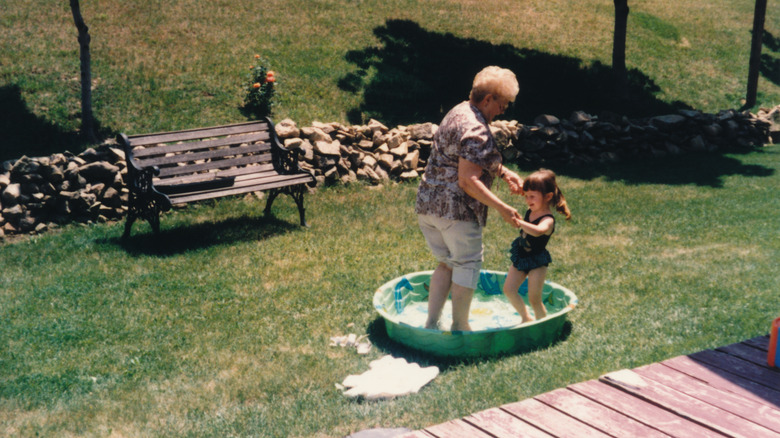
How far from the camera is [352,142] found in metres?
11.0

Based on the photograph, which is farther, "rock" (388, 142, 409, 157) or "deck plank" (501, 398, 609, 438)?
"rock" (388, 142, 409, 157)

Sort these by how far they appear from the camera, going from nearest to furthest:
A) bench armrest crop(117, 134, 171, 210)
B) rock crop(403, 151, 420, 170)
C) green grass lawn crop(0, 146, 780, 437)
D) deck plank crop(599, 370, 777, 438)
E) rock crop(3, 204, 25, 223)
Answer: deck plank crop(599, 370, 777, 438) → green grass lawn crop(0, 146, 780, 437) → bench armrest crop(117, 134, 171, 210) → rock crop(3, 204, 25, 223) → rock crop(403, 151, 420, 170)

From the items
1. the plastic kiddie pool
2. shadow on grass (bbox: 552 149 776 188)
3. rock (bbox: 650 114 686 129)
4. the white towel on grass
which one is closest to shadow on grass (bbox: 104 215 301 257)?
the plastic kiddie pool

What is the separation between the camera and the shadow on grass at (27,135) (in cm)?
1006

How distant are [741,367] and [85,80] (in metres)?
9.12

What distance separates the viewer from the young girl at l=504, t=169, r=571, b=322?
5.15 metres

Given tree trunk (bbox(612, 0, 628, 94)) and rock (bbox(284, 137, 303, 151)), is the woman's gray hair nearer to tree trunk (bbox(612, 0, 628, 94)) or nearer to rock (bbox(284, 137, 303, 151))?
rock (bbox(284, 137, 303, 151))

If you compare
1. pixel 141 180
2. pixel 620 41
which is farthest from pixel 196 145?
pixel 620 41

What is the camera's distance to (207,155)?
882 cm

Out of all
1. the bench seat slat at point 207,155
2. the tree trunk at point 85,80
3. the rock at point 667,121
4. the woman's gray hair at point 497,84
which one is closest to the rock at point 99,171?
the bench seat slat at point 207,155

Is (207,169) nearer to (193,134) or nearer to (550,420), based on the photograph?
(193,134)

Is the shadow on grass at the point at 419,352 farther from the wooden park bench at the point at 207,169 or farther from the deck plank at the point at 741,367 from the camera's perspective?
the wooden park bench at the point at 207,169

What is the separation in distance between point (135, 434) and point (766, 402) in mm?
3402

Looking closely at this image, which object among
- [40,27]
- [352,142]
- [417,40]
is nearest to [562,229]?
[352,142]
